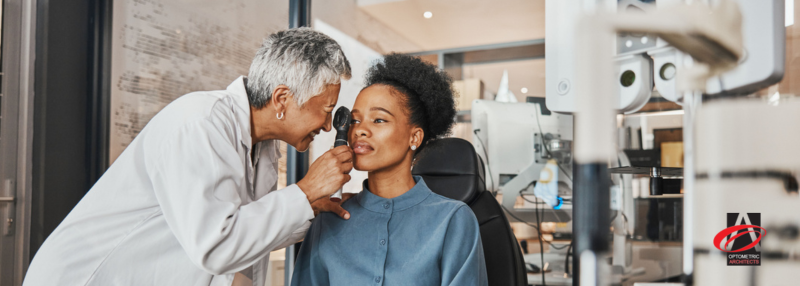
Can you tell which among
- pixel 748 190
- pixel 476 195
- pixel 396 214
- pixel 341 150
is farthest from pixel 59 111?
pixel 748 190

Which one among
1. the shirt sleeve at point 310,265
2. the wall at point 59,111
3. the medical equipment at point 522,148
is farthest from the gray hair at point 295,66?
the medical equipment at point 522,148

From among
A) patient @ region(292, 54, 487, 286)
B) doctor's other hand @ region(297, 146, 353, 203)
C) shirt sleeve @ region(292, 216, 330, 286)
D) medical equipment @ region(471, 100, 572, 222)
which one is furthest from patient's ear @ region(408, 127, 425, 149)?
medical equipment @ region(471, 100, 572, 222)

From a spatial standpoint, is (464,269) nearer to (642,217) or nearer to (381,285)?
(381,285)

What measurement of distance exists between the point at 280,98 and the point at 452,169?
1.81 ft

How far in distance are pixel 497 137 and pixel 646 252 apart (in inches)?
33.6

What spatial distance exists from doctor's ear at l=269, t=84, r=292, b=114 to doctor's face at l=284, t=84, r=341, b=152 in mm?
11

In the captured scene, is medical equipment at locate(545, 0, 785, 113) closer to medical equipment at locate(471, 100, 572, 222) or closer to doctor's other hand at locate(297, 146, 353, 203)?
doctor's other hand at locate(297, 146, 353, 203)

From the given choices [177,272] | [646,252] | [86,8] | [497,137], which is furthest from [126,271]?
[646,252]

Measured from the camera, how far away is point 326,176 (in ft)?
3.79

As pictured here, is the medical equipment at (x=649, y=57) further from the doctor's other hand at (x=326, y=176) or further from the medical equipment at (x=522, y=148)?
the medical equipment at (x=522, y=148)

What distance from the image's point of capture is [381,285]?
1.15m

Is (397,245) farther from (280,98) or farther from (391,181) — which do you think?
(280,98)

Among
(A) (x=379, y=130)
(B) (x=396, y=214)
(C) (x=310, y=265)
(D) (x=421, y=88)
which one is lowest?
(C) (x=310, y=265)

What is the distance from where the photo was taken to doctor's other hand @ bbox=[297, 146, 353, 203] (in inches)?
44.9
